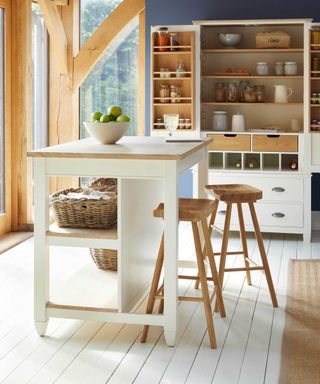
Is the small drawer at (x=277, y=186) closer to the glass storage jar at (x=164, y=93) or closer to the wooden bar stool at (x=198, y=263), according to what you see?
the glass storage jar at (x=164, y=93)

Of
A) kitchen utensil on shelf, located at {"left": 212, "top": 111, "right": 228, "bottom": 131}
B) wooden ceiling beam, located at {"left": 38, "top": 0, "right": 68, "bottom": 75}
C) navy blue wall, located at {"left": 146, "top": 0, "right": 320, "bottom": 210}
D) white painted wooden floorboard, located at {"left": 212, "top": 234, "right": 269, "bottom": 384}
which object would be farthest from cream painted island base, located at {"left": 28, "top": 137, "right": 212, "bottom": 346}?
navy blue wall, located at {"left": 146, "top": 0, "right": 320, "bottom": 210}

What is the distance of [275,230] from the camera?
7.01 metres

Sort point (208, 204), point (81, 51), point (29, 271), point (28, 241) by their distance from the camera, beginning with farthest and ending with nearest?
point (81, 51), point (28, 241), point (29, 271), point (208, 204)

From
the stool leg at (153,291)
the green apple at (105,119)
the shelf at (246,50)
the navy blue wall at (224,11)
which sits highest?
the navy blue wall at (224,11)

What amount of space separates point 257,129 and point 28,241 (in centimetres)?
235

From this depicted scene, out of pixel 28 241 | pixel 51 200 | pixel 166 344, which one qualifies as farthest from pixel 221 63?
pixel 166 344

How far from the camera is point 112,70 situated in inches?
320

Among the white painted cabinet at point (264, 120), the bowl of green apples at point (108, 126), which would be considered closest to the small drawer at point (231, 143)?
the white painted cabinet at point (264, 120)

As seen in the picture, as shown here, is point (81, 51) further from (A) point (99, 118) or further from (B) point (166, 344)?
(B) point (166, 344)

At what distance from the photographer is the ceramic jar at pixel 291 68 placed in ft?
23.5

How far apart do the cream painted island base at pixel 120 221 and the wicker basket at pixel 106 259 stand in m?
0.53

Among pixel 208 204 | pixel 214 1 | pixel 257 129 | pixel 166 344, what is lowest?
pixel 166 344

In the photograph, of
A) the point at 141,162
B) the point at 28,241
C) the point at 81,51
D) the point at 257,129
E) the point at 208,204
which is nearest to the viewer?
the point at 141,162

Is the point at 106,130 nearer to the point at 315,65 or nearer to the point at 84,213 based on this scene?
the point at 84,213
